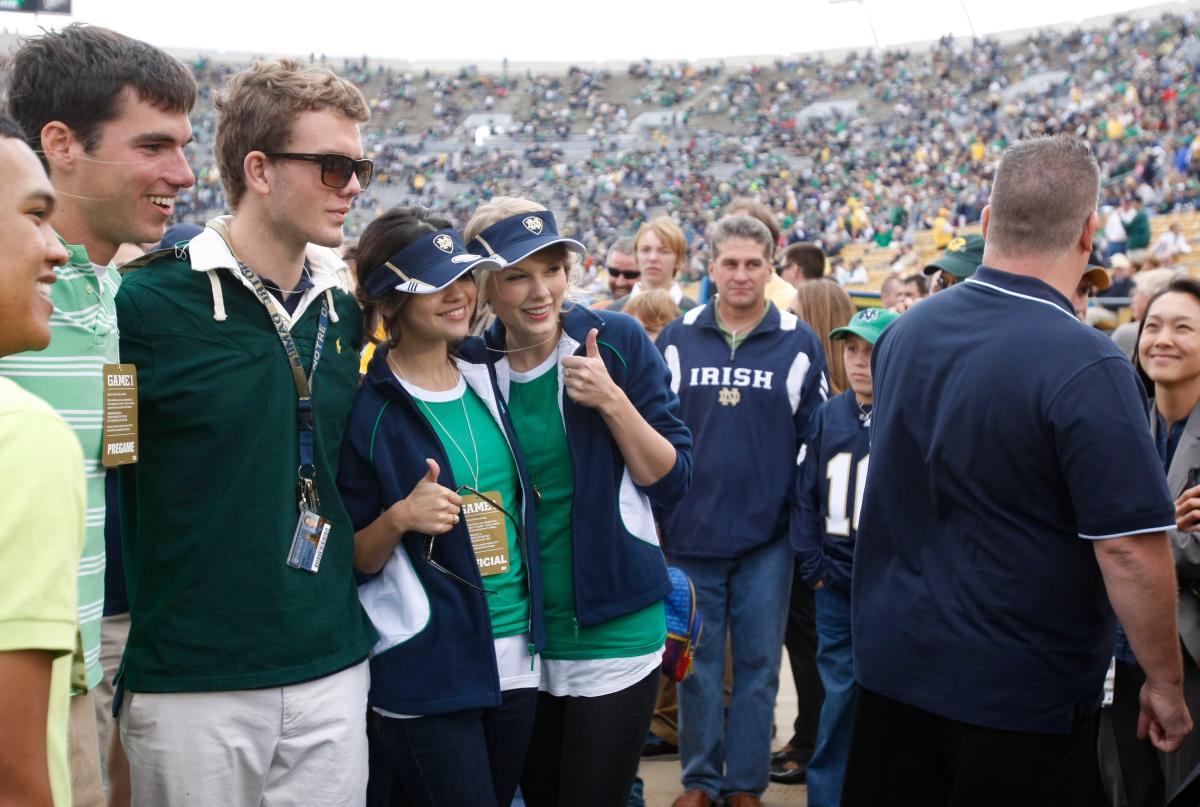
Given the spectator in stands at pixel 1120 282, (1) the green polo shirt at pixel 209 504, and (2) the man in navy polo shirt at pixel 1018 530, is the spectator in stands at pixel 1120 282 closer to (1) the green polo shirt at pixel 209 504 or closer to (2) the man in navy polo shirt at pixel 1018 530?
(2) the man in navy polo shirt at pixel 1018 530

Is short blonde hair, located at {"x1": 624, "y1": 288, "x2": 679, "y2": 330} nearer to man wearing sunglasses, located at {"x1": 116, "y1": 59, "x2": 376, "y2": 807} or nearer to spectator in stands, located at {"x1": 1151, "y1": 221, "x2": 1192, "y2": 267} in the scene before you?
man wearing sunglasses, located at {"x1": 116, "y1": 59, "x2": 376, "y2": 807}

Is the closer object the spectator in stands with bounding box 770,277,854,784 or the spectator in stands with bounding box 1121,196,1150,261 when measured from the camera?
the spectator in stands with bounding box 770,277,854,784

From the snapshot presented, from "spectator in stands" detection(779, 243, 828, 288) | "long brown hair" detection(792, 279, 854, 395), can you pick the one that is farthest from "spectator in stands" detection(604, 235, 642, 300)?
"long brown hair" detection(792, 279, 854, 395)

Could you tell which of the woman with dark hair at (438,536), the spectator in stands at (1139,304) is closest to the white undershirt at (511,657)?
the woman with dark hair at (438,536)

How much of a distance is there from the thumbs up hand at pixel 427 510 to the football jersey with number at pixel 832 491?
1931 mm

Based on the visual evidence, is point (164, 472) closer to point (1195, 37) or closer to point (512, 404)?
point (512, 404)

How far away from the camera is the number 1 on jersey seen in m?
→ 3.84

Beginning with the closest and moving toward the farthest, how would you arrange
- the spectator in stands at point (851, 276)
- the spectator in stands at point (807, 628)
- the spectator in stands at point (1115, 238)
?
the spectator in stands at point (807, 628) < the spectator in stands at point (1115, 238) < the spectator in stands at point (851, 276)

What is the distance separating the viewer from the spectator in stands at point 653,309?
16.8ft

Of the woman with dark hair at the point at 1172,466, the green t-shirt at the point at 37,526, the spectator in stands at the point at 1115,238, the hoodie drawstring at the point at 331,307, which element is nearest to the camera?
the green t-shirt at the point at 37,526

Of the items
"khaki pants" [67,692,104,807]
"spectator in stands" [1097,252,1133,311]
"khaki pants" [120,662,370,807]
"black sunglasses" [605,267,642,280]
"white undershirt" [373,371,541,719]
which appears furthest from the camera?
"spectator in stands" [1097,252,1133,311]

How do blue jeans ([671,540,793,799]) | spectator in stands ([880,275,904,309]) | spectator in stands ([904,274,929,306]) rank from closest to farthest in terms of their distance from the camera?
blue jeans ([671,540,793,799]) < spectator in stands ([904,274,929,306]) < spectator in stands ([880,275,904,309])

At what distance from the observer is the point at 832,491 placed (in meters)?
3.89

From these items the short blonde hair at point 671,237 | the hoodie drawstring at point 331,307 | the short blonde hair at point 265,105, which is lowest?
the hoodie drawstring at point 331,307
